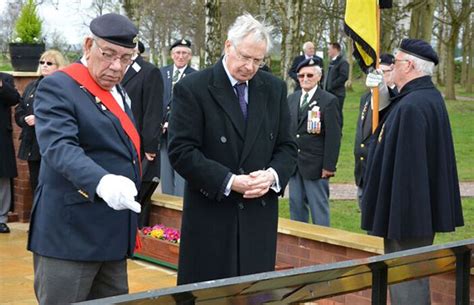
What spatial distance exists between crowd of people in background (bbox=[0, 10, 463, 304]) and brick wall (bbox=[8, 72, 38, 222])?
4913 mm

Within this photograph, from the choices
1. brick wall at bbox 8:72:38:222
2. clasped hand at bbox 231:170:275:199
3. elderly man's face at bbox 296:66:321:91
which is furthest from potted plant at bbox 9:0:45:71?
clasped hand at bbox 231:170:275:199

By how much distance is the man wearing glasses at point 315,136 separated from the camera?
27.2ft

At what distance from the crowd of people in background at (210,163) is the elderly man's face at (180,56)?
3892 millimetres

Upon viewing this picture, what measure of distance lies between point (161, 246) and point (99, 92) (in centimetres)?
402

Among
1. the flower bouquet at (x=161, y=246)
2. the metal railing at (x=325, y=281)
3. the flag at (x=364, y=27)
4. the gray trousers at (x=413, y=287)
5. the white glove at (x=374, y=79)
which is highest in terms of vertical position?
the flag at (x=364, y=27)

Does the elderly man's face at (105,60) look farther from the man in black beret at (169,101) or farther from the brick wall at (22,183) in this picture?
the brick wall at (22,183)

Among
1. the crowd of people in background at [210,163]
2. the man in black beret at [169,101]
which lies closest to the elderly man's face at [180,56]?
the man in black beret at [169,101]

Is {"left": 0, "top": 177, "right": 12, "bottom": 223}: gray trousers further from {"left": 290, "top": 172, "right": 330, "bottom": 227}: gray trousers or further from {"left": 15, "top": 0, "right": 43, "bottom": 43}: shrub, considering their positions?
{"left": 290, "top": 172, "right": 330, "bottom": 227}: gray trousers

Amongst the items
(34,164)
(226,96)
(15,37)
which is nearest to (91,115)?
(226,96)

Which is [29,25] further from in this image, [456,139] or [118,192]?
[456,139]

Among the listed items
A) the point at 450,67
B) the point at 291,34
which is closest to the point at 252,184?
the point at 291,34

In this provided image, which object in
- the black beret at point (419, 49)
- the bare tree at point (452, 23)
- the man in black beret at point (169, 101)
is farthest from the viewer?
the bare tree at point (452, 23)

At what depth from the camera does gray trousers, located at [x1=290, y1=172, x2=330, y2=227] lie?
8.41 meters

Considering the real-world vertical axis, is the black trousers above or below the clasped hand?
below
